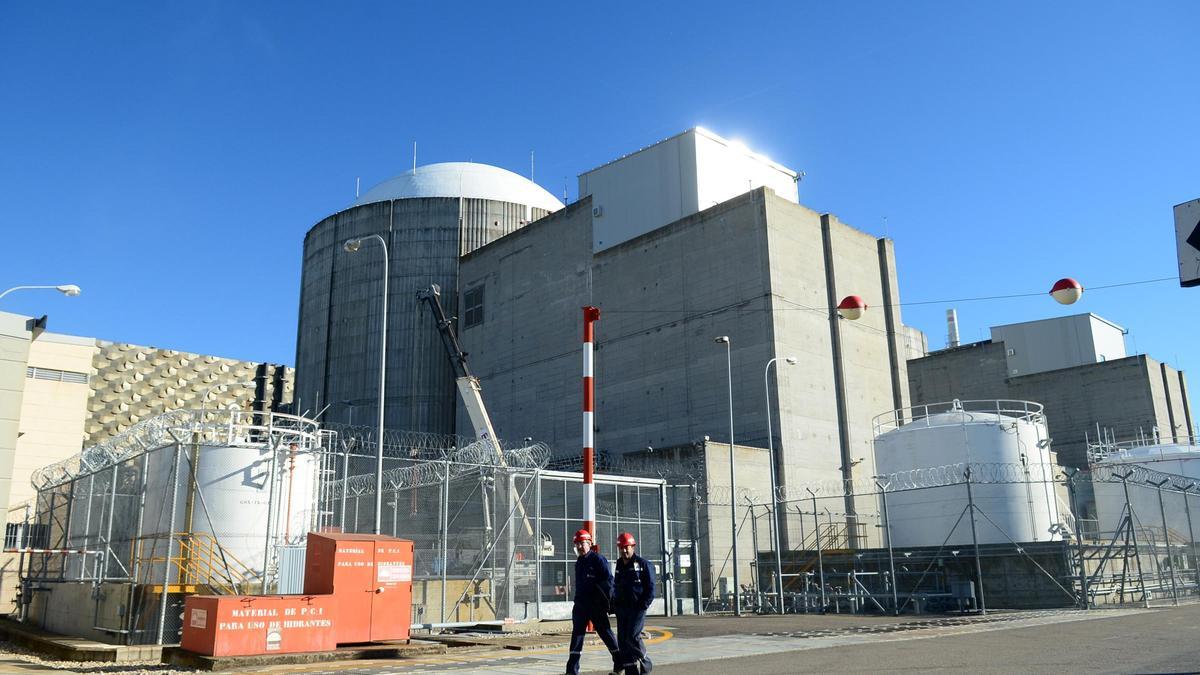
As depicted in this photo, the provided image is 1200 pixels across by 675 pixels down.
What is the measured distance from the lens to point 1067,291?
Answer: 71.6ft

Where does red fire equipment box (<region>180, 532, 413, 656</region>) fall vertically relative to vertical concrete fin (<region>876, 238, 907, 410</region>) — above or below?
below

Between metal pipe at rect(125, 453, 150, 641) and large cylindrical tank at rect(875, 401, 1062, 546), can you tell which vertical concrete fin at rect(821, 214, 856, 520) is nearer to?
large cylindrical tank at rect(875, 401, 1062, 546)

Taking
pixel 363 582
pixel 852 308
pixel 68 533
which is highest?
pixel 852 308

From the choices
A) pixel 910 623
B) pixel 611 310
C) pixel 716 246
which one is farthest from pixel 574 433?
pixel 910 623

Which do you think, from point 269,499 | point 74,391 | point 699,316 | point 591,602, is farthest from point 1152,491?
point 74,391

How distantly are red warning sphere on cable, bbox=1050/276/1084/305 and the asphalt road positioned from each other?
7.49 m

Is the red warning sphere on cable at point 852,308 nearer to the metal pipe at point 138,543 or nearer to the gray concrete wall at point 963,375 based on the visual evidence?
the metal pipe at point 138,543

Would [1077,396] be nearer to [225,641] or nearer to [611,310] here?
[611,310]

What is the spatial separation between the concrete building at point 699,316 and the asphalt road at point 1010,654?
84.3 ft

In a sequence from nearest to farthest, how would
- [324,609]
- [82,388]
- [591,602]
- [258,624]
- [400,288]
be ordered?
[591,602] → [258,624] → [324,609] → [82,388] → [400,288]

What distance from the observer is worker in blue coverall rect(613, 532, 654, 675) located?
11.3m

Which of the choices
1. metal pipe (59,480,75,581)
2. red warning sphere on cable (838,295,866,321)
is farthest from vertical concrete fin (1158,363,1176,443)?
metal pipe (59,480,75,581)

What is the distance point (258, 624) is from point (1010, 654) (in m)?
12.5

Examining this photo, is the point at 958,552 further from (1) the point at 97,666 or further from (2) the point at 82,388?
(2) the point at 82,388
